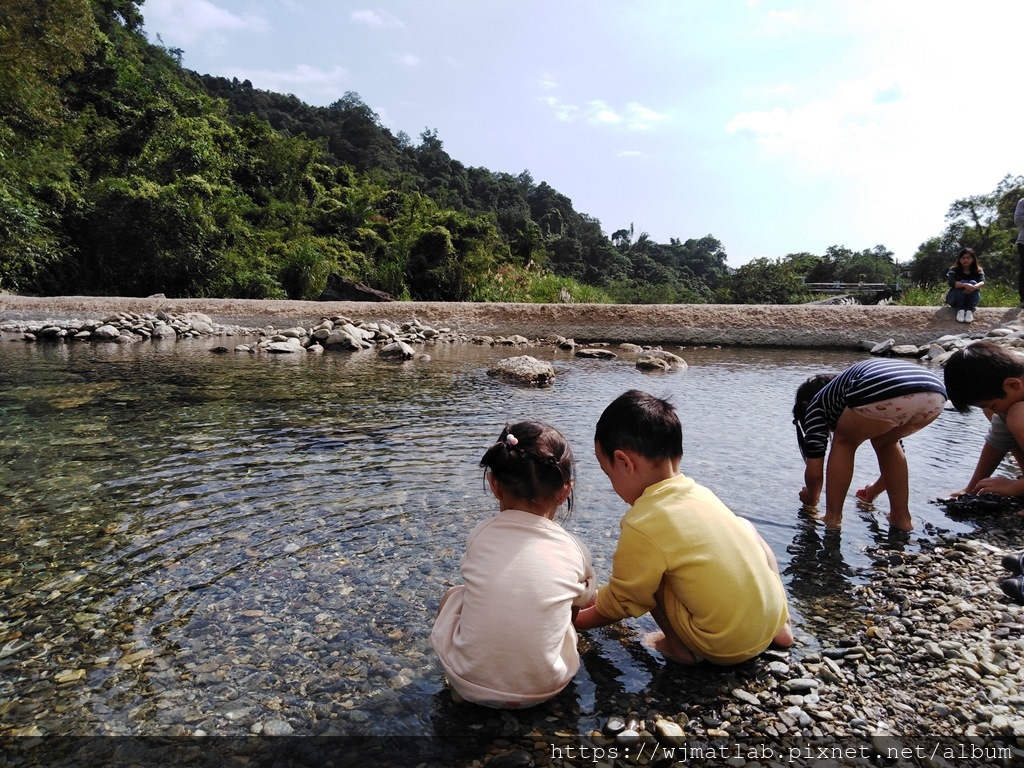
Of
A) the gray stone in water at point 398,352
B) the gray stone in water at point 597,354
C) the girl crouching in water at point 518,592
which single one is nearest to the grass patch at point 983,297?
the gray stone in water at point 597,354

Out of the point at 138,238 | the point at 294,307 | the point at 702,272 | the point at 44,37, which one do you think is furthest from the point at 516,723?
the point at 702,272

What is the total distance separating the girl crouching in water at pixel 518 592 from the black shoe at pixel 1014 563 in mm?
2243

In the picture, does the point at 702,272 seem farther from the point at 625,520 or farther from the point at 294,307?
the point at 625,520

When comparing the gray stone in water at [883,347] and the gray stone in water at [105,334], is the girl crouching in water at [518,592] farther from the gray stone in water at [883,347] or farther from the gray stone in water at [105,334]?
the gray stone in water at [883,347]

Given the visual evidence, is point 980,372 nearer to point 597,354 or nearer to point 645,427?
point 645,427

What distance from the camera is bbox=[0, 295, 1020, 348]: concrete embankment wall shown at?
571 inches

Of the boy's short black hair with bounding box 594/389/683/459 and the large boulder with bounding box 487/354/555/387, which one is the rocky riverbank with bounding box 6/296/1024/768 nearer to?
the boy's short black hair with bounding box 594/389/683/459

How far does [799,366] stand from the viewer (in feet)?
39.0

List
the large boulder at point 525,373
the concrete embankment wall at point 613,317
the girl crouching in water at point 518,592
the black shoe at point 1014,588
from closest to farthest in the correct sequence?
1. the girl crouching in water at point 518,592
2. the black shoe at point 1014,588
3. the large boulder at point 525,373
4. the concrete embankment wall at point 613,317

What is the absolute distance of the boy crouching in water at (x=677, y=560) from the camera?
2.07 m

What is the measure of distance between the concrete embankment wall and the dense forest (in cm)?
264

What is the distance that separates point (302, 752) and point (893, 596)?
99.1 inches

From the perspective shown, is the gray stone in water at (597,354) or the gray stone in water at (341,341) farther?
the gray stone in water at (341,341)

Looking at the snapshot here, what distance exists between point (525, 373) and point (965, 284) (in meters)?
11.2
